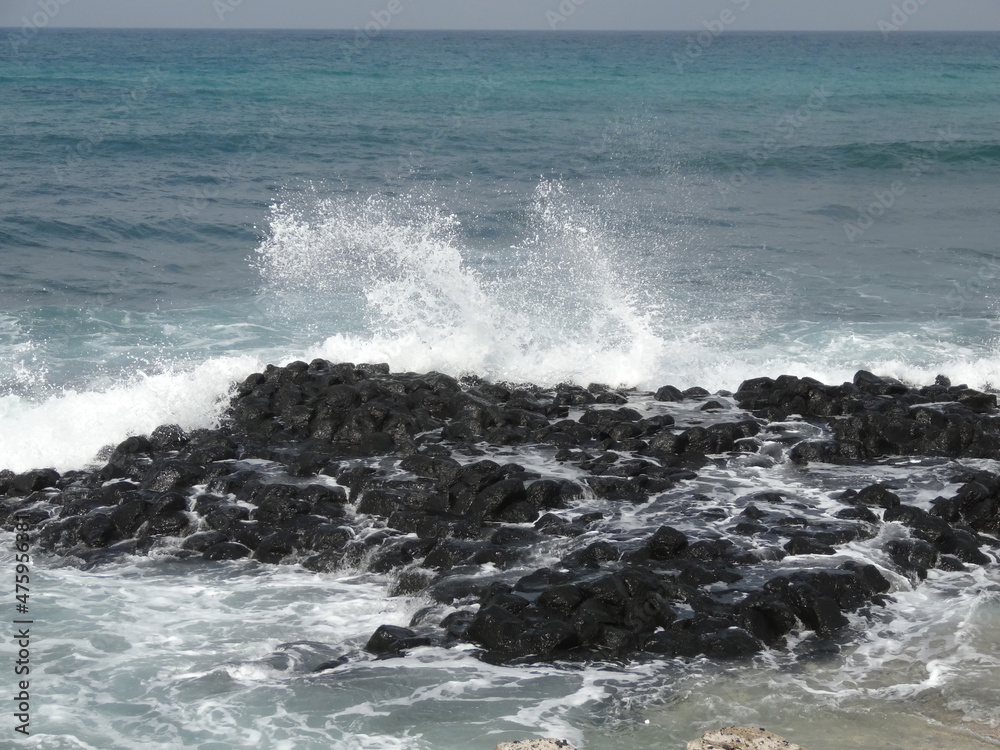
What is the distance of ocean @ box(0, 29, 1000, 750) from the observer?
749 cm

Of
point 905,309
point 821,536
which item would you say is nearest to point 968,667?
point 821,536

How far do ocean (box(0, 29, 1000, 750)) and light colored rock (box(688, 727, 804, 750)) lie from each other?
24.9 inches

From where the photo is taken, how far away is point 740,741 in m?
6.30

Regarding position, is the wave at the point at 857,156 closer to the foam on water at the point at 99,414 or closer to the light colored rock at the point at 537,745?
the foam on water at the point at 99,414

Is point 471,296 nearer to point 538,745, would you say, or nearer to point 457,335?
point 457,335

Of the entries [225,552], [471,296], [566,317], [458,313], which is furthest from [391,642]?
[566,317]

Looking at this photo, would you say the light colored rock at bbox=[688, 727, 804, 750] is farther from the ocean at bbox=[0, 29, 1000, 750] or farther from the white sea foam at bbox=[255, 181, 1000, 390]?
the white sea foam at bbox=[255, 181, 1000, 390]

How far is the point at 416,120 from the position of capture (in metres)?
40.2

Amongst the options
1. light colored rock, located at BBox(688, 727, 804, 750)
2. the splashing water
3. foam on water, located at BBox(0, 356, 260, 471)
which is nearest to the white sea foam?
the splashing water

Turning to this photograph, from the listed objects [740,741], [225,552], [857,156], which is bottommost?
[740,741]

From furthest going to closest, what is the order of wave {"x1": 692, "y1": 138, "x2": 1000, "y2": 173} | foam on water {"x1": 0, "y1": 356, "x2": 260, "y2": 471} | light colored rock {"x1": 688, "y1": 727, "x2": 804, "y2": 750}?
wave {"x1": 692, "y1": 138, "x2": 1000, "y2": 173} < foam on water {"x1": 0, "y1": 356, "x2": 260, "y2": 471} < light colored rock {"x1": 688, "y1": 727, "x2": 804, "y2": 750}

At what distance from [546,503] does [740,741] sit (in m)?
4.34

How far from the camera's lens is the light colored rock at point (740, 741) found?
6254 millimetres

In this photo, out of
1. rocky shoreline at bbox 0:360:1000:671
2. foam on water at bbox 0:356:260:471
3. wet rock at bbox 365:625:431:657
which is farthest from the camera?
foam on water at bbox 0:356:260:471
